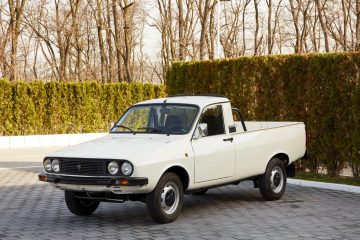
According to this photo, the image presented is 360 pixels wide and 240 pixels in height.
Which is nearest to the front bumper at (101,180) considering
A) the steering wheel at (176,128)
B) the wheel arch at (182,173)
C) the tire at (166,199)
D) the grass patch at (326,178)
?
the tire at (166,199)

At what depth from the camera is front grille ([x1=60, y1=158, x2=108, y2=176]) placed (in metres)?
9.62

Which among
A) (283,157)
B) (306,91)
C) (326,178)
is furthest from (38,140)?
(283,157)

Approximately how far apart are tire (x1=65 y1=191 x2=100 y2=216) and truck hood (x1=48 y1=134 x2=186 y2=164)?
82cm

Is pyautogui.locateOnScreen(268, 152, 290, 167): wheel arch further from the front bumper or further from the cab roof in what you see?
the front bumper

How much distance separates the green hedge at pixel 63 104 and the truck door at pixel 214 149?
18.7 metres

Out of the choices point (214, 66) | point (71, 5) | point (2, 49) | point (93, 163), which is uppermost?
point (71, 5)

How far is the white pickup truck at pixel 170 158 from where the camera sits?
9.61 meters

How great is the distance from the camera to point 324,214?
10.8 metres

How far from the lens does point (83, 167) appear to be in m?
9.78

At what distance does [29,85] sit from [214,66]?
13.6m

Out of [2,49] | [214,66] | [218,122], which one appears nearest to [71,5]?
[2,49]

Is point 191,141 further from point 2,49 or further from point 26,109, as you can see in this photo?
point 2,49

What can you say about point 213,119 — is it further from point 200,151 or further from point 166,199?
point 166,199

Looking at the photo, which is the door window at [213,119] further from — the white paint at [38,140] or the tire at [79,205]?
the white paint at [38,140]
